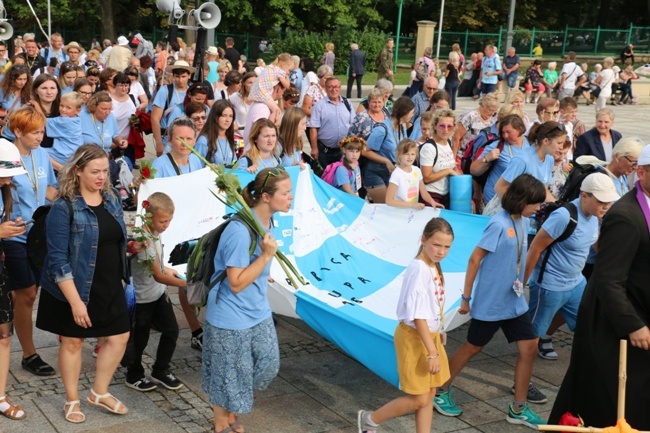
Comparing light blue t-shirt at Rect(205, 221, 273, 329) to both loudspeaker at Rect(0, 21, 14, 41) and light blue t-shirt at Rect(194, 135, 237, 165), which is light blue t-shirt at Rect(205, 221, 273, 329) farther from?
loudspeaker at Rect(0, 21, 14, 41)

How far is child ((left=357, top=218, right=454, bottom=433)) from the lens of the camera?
16.6 feet

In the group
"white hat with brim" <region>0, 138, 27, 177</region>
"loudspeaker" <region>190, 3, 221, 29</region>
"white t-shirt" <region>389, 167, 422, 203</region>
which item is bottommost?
"white t-shirt" <region>389, 167, 422, 203</region>

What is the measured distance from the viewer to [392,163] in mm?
9445

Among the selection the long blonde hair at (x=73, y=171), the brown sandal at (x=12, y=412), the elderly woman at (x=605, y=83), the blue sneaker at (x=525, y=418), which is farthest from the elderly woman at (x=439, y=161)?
the elderly woman at (x=605, y=83)

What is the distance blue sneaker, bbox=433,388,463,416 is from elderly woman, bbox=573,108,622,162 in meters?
4.16

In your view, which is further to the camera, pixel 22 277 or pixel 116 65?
pixel 116 65

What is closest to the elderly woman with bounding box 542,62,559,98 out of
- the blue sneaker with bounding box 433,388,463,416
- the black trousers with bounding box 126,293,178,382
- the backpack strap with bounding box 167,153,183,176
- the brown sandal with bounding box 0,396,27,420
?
the backpack strap with bounding box 167,153,183,176

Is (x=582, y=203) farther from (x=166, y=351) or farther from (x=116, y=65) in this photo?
(x=116, y=65)

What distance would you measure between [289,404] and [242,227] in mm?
1682

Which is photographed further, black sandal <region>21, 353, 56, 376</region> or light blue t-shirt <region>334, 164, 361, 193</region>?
light blue t-shirt <region>334, 164, 361, 193</region>

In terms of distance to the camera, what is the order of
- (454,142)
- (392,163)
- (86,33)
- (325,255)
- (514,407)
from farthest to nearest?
(86,33) → (454,142) → (392,163) → (325,255) → (514,407)

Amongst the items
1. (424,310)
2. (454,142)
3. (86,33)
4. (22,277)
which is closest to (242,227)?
(424,310)

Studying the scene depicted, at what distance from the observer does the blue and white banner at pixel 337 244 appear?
6344mm

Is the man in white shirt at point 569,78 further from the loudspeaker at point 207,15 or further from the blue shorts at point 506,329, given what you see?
the blue shorts at point 506,329
